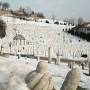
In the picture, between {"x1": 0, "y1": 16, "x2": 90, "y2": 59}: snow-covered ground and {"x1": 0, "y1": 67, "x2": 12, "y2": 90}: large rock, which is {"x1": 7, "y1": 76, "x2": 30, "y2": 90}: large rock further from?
{"x1": 0, "y1": 16, "x2": 90, "y2": 59}: snow-covered ground

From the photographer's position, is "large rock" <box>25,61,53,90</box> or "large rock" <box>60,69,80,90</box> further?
"large rock" <box>25,61,53,90</box>

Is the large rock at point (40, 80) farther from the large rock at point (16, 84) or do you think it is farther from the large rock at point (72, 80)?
the large rock at point (72, 80)

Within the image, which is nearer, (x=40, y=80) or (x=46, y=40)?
(x=40, y=80)

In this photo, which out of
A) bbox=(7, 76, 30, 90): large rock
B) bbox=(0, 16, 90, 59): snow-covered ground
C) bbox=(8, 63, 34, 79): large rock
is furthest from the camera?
bbox=(0, 16, 90, 59): snow-covered ground

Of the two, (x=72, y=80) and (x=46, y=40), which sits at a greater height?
(x=46, y=40)

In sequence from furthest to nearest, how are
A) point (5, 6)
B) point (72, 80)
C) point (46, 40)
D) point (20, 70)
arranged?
1. point (5, 6)
2. point (46, 40)
3. point (20, 70)
4. point (72, 80)

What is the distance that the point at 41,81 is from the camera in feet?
24.2

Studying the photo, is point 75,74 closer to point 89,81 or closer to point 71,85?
point 71,85

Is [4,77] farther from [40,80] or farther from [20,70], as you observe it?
[40,80]

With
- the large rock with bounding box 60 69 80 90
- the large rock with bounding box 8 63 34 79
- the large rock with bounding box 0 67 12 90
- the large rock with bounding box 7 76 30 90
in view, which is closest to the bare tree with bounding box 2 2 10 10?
the large rock with bounding box 8 63 34 79

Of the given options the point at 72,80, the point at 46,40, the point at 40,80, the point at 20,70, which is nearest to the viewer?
the point at 72,80

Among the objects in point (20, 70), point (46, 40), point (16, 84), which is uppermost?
point (46, 40)

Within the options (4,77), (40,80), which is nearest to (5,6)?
(4,77)

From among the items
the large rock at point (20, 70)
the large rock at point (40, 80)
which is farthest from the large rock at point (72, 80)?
the large rock at point (20, 70)
